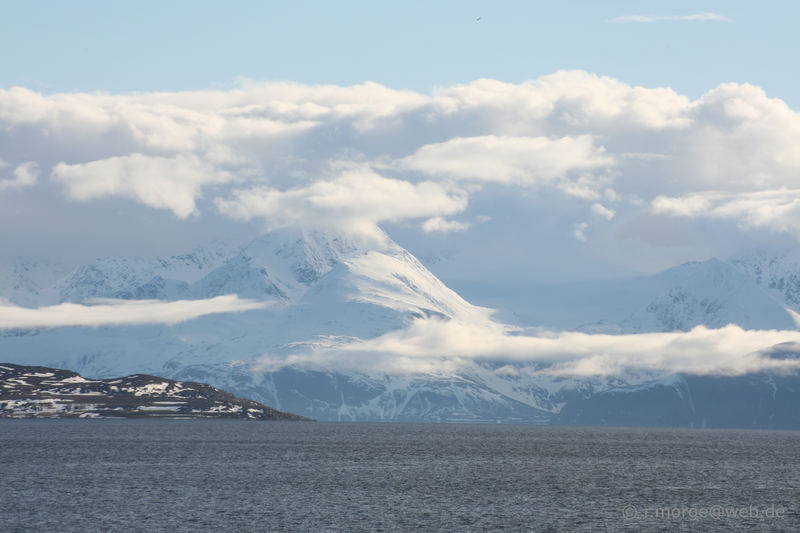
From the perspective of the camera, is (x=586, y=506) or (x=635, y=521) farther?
(x=586, y=506)

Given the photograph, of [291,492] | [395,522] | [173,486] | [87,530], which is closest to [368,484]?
[291,492]

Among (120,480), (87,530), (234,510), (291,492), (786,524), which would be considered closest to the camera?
(87,530)

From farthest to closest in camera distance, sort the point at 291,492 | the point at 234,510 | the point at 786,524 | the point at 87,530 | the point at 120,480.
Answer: the point at 120,480, the point at 291,492, the point at 234,510, the point at 786,524, the point at 87,530

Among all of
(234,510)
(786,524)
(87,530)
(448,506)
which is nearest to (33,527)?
(87,530)

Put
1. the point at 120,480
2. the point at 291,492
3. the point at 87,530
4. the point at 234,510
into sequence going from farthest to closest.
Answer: the point at 120,480
the point at 291,492
the point at 234,510
the point at 87,530

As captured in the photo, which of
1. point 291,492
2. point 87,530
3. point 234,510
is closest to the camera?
point 87,530

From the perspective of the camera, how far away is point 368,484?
650 ft

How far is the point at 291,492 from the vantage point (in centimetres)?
18275

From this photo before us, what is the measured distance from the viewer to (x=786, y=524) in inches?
5832

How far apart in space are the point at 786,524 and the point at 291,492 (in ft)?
246

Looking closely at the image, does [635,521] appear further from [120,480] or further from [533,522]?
[120,480]

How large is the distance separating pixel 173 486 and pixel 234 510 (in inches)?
1306

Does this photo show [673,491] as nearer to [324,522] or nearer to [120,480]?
[324,522]

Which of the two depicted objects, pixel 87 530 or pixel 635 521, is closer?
pixel 87 530
